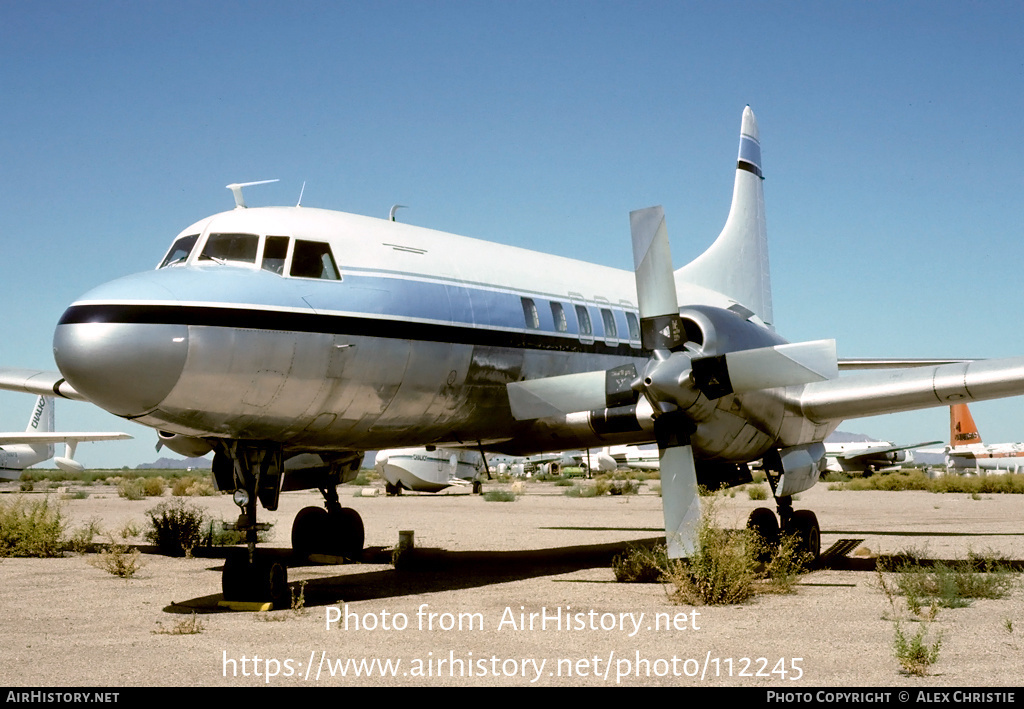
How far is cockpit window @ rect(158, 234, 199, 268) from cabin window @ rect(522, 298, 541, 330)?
414 centimetres

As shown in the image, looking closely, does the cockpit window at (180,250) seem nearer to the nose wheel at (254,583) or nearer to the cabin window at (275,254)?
the cabin window at (275,254)

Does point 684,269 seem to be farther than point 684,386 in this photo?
Yes

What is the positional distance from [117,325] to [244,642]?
3.08 m

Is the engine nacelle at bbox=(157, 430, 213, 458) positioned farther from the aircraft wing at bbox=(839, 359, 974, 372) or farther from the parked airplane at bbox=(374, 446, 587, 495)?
the aircraft wing at bbox=(839, 359, 974, 372)

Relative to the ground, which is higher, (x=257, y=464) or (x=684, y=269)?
(x=684, y=269)

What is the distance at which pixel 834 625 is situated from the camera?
28.0ft

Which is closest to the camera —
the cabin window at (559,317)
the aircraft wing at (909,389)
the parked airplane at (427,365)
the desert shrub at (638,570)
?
the parked airplane at (427,365)

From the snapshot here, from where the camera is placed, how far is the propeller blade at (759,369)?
10.5 meters

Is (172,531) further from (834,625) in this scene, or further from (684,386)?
(834,625)

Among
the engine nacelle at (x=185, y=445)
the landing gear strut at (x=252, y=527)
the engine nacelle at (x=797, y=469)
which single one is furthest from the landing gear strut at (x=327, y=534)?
the engine nacelle at (x=797, y=469)

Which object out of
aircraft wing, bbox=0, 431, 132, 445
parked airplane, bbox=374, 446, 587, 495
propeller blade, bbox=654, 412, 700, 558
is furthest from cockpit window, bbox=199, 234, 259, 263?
aircraft wing, bbox=0, 431, 132, 445

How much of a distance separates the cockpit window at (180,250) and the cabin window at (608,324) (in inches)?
234

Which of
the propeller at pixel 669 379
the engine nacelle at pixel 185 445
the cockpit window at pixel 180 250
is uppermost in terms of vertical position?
the cockpit window at pixel 180 250
